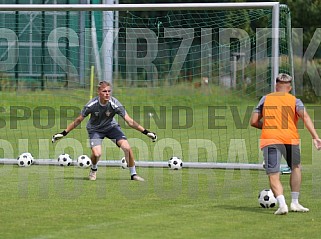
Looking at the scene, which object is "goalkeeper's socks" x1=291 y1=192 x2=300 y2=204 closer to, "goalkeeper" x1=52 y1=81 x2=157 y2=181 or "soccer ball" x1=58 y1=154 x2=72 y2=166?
"goalkeeper" x1=52 y1=81 x2=157 y2=181

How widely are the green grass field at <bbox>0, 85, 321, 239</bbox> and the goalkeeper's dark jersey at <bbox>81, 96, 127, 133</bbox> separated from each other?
0.88 m

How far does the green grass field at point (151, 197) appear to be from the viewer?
10.5 metres

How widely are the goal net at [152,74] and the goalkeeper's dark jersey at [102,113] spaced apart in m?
2.50

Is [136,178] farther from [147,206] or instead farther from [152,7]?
[152,7]

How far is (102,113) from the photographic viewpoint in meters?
15.6

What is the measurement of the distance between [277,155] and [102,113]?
4.54m

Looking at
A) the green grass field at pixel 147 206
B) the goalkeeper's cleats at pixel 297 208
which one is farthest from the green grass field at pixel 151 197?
the goalkeeper's cleats at pixel 297 208

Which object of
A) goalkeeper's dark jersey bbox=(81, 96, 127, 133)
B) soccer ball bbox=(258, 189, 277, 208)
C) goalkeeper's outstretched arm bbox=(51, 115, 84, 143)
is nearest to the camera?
soccer ball bbox=(258, 189, 277, 208)

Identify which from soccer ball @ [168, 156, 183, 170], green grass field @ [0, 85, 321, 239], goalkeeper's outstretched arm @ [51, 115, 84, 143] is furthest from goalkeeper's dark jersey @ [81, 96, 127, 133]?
soccer ball @ [168, 156, 183, 170]

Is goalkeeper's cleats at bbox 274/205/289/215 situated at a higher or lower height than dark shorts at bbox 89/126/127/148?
lower

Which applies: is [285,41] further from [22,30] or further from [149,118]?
[22,30]

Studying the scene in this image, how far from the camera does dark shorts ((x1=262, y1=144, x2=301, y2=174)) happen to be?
11867 millimetres

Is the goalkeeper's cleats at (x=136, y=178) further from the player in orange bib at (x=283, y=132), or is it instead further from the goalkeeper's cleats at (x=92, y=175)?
the player in orange bib at (x=283, y=132)

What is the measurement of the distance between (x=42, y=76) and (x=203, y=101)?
5.56 metres
